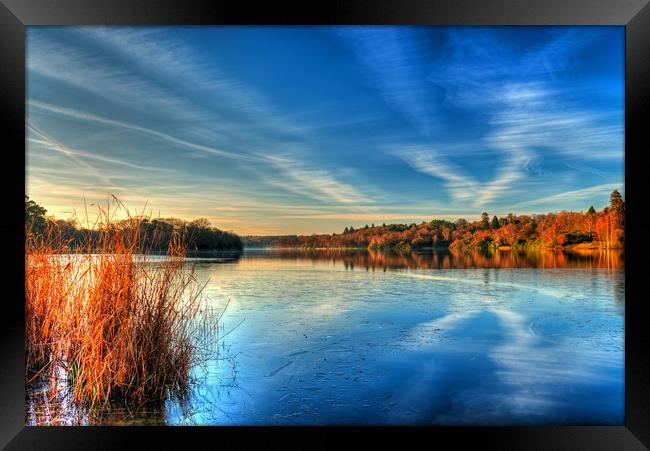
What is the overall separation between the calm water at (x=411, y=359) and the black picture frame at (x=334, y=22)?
1.37ft

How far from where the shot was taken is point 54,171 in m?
4.84

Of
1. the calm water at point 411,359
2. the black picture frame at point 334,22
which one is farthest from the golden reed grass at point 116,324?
the black picture frame at point 334,22

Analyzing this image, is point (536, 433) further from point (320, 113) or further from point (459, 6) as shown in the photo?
point (320, 113)

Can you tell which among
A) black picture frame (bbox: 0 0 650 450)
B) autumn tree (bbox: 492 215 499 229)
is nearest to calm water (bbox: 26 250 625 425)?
black picture frame (bbox: 0 0 650 450)

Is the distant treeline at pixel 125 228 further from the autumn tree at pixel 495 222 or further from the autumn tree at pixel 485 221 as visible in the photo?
the autumn tree at pixel 495 222

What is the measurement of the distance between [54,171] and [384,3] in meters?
4.33

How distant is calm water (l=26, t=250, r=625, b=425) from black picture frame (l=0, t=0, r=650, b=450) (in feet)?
1.37

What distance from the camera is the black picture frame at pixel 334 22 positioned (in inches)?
91.3

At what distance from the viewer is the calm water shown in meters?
3.03

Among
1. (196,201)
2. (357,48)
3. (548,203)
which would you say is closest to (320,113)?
(357,48)

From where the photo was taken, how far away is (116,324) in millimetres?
2803

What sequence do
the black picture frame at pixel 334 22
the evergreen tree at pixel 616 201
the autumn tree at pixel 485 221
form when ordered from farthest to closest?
the autumn tree at pixel 485 221 → the evergreen tree at pixel 616 201 → the black picture frame at pixel 334 22

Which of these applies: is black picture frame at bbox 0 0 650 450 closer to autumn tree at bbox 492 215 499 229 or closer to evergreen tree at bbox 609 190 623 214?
evergreen tree at bbox 609 190 623 214

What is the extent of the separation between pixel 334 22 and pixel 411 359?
324 cm
